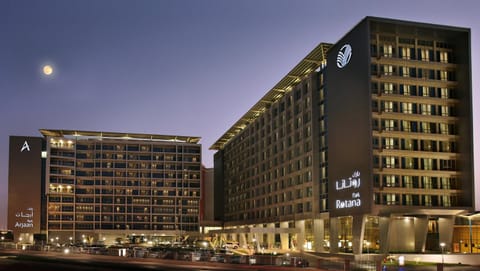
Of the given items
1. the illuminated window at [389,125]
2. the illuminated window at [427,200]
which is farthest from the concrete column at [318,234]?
the illuminated window at [389,125]

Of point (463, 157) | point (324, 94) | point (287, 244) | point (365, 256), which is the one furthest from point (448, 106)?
point (287, 244)

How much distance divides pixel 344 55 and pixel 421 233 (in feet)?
116

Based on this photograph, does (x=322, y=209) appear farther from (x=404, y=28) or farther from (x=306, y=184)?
(x=404, y=28)

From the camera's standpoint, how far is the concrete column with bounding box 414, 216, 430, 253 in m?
110

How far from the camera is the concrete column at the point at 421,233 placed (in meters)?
110

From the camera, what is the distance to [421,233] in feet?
363

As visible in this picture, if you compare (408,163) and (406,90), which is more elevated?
(406,90)

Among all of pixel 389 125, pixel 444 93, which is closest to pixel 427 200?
pixel 389 125

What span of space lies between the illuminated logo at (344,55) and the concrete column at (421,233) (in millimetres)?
31511

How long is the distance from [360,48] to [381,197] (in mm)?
26609

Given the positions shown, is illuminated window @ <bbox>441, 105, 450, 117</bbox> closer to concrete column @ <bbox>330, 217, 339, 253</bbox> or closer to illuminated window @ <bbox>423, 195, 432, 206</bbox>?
illuminated window @ <bbox>423, 195, 432, 206</bbox>

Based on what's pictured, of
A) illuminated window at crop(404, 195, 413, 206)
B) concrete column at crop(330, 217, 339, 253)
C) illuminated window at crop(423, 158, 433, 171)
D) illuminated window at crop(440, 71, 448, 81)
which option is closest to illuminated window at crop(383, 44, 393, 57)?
illuminated window at crop(440, 71, 448, 81)

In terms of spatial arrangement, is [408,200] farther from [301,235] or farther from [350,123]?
[301,235]

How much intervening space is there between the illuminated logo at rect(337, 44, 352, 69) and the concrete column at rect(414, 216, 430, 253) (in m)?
31.5
